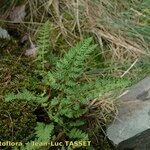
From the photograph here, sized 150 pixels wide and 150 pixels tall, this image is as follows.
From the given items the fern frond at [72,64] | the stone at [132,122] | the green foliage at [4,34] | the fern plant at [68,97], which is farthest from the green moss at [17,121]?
the green foliage at [4,34]

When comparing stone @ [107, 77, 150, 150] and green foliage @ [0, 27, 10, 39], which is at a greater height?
green foliage @ [0, 27, 10, 39]

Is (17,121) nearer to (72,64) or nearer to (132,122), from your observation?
(72,64)

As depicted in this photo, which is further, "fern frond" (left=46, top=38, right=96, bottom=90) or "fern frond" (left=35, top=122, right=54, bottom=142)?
"fern frond" (left=46, top=38, right=96, bottom=90)

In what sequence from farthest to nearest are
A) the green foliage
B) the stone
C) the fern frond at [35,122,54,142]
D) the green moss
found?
the green foliage → the stone → the green moss → the fern frond at [35,122,54,142]

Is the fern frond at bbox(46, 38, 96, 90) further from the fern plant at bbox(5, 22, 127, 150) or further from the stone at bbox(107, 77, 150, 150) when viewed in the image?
the stone at bbox(107, 77, 150, 150)

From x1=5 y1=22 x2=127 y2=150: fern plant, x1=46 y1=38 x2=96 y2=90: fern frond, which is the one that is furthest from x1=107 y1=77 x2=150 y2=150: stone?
x1=46 y1=38 x2=96 y2=90: fern frond

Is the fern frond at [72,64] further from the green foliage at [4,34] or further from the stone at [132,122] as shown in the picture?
the green foliage at [4,34]
